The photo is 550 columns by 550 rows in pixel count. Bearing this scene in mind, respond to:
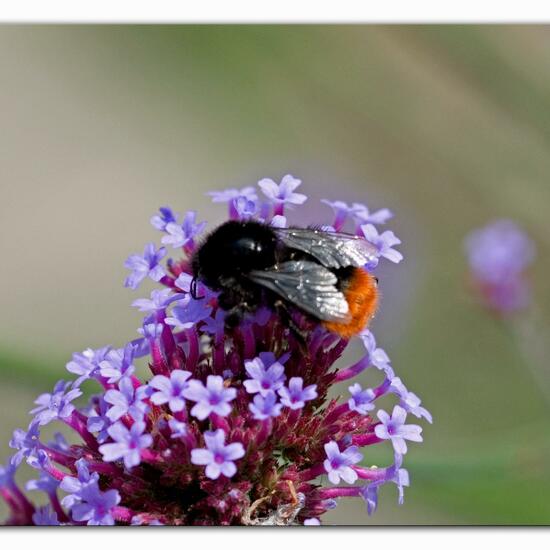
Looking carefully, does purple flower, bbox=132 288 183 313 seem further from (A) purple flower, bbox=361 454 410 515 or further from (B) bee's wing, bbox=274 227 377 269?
(A) purple flower, bbox=361 454 410 515

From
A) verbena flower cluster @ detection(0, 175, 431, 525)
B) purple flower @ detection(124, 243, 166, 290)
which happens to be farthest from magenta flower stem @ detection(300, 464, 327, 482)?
purple flower @ detection(124, 243, 166, 290)

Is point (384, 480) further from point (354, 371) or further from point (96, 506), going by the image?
point (96, 506)

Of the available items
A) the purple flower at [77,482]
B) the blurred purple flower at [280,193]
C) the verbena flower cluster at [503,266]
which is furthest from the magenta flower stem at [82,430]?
the verbena flower cluster at [503,266]

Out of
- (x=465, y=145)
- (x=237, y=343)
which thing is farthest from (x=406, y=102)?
(x=237, y=343)

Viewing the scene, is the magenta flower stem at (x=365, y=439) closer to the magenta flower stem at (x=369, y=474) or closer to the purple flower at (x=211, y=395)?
the magenta flower stem at (x=369, y=474)

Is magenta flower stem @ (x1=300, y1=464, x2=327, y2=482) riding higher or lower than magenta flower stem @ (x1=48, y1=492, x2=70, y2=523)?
higher
